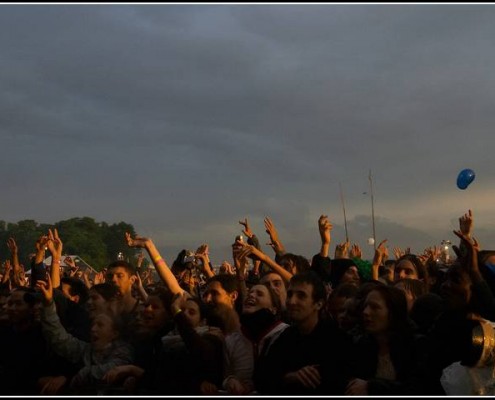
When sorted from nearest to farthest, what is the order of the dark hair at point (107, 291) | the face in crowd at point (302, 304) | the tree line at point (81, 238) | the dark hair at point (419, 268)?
1. the face in crowd at point (302, 304)
2. the dark hair at point (107, 291)
3. the dark hair at point (419, 268)
4. the tree line at point (81, 238)

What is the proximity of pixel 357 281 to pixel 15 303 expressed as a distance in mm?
3829

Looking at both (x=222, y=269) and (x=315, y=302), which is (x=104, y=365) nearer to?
(x=315, y=302)

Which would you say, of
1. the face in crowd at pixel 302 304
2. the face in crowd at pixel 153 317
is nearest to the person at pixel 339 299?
the face in crowd at pixel 302 304

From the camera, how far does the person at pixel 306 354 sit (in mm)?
4301

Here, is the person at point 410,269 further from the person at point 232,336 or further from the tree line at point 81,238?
the tree line at point 81,238

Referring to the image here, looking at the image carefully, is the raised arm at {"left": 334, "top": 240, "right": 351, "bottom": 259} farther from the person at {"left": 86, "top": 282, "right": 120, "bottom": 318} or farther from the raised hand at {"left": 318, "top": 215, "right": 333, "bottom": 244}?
the person at {"left": 86, "top": 282, "right": 120, "bottom": 318}

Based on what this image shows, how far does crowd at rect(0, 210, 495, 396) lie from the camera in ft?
14.6

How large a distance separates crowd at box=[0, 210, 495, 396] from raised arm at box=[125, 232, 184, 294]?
1 cm

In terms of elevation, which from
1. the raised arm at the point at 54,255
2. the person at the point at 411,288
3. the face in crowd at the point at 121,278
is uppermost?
the raised arm at the point at 54,255

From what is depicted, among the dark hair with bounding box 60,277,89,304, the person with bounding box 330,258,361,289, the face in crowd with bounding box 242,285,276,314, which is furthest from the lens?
the dark hair with bounding box 60,277,89,304

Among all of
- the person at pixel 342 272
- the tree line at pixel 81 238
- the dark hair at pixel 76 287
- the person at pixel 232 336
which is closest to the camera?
the person at pixel 232 336

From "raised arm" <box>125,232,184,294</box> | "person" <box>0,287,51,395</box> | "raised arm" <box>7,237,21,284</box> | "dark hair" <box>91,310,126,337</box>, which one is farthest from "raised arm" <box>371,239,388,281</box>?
"raised arm" <box>7,237,21,284</box>

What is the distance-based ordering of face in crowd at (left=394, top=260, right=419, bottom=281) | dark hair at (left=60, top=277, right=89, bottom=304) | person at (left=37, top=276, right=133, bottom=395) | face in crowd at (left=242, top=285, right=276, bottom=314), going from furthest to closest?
1. dark hair at (left=60, top=277, right=89, bottom=304)
2. face in crowd at (left=394, top=260, right=419, bottom=281)
3. person at (left=37, top=276, right=133, bottom=395)
4. face in crowd at (left=242, top=285, right=276, bottom=314)

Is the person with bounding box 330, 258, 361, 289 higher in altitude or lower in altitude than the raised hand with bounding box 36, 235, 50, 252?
lower
